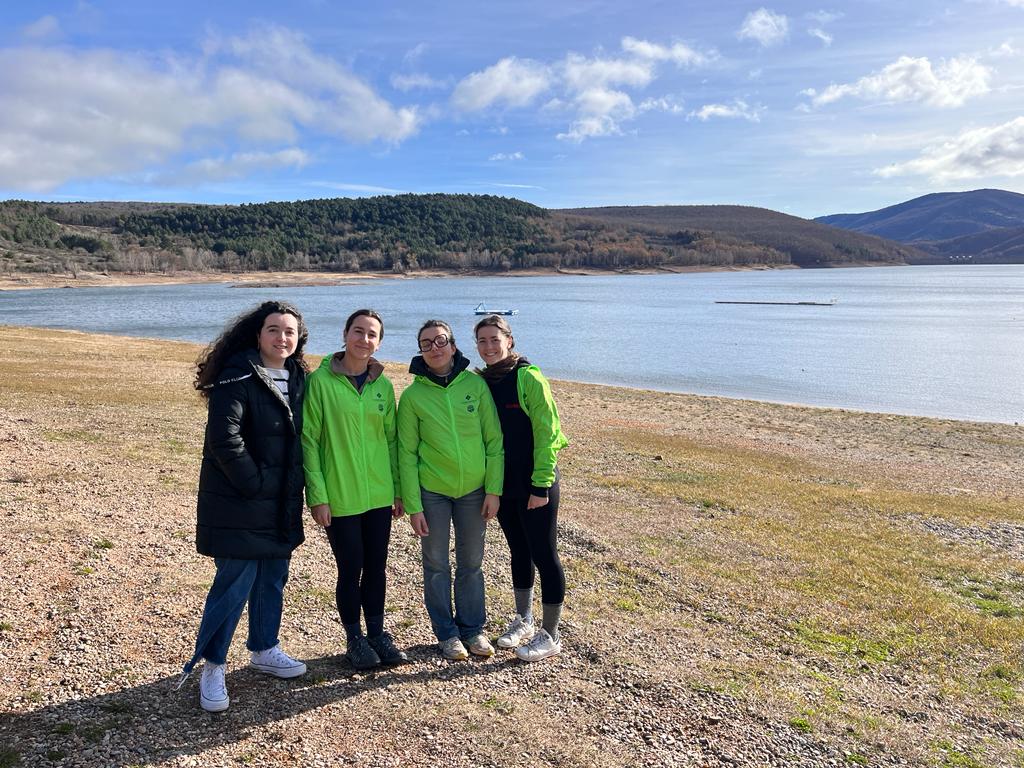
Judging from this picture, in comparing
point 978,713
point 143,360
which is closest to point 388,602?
point 978,713

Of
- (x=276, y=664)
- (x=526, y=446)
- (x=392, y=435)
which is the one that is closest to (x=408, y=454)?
(x=392, y=435)

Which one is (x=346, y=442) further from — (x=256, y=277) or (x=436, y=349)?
(x=256, y=277)

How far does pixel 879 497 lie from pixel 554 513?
27.7 feet

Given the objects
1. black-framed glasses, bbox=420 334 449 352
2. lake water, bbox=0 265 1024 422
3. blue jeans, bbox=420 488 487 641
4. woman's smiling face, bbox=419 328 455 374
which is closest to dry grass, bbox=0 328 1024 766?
blue jeans, bbox=420 488 487 641

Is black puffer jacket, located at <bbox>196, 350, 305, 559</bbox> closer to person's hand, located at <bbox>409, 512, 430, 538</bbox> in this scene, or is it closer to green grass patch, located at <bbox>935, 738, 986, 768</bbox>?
person's hand, located at <bbox>409, 512, 430, 538</bbox>

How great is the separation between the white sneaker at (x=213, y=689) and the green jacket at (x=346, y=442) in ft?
3.37

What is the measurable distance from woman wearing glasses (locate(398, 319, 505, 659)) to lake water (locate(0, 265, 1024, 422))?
75.5ft

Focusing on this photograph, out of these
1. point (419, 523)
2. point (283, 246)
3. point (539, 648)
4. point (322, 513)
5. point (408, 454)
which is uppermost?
point (283, 246)

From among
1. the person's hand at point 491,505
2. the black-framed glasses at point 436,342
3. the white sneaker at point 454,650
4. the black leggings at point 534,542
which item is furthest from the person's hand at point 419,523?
the black-framed glasses at point 436,342

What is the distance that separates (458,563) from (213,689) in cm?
159

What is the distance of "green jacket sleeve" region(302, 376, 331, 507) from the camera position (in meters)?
4.11

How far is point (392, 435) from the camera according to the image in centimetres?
446

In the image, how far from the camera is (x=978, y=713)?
4.65 m

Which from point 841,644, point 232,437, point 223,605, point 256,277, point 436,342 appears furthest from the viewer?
point 256,277
